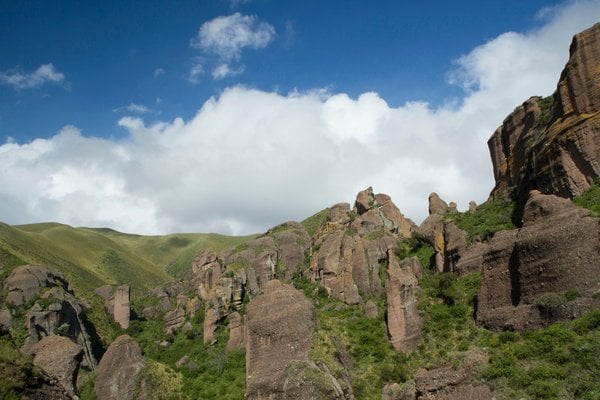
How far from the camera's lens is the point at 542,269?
3503cm

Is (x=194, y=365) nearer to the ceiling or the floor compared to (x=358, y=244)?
nearer to the floor

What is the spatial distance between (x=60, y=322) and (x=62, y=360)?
43774 mm

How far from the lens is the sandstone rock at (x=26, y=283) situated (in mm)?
73812

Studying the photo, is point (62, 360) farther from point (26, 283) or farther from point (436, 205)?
point (436, 205)

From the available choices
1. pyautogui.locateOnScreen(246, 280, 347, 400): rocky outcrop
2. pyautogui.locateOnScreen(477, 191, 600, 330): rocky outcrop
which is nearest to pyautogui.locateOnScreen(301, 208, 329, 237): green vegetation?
pyautogui.locateOnScreen(246, 280, 347, 400): rocky outcrop

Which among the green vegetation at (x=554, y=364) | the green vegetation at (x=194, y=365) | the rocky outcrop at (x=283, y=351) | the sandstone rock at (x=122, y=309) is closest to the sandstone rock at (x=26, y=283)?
the sandstone rock at (x=122, y=309)

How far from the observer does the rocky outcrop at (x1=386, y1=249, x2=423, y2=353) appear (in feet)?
150

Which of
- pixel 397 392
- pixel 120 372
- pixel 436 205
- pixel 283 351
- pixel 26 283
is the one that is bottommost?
pixel 397 392

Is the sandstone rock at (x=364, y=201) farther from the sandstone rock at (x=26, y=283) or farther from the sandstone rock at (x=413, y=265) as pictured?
the sandstone rock at (x=26, y=283)

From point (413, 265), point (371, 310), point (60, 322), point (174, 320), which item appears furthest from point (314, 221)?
point (371, 310)

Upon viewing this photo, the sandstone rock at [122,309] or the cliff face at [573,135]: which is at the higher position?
the cliff face at [573,135]

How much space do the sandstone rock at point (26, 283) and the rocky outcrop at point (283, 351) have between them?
4620 cm

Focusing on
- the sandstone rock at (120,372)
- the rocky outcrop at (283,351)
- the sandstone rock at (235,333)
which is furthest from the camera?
the sandstone rock at (235,333)

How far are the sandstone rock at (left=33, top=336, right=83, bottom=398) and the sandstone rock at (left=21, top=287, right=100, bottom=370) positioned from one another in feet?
110
